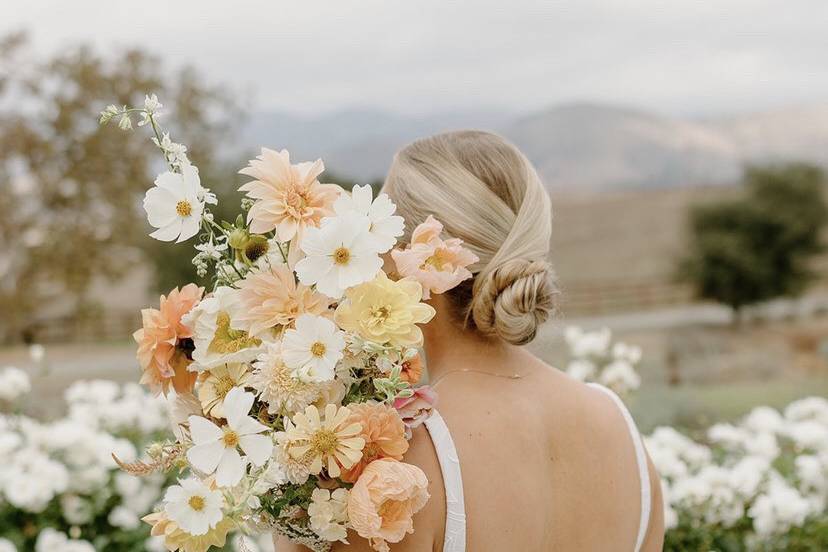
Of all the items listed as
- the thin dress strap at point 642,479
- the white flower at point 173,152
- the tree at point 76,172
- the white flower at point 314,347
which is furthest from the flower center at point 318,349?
the tree at point 76,172

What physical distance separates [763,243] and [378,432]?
3224 centimetres

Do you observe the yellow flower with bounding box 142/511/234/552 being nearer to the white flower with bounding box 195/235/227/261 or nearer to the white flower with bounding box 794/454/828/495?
the white flower with bounding box 195/235/227/261

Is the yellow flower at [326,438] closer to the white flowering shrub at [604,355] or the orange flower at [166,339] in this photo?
the orange flower at [166,339]

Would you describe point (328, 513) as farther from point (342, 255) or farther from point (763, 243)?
point (763, 243)

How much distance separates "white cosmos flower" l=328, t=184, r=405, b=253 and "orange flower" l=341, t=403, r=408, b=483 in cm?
25

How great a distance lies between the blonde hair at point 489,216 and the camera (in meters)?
1.71

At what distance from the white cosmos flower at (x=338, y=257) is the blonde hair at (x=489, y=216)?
0.34 m

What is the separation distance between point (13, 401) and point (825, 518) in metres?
3.64

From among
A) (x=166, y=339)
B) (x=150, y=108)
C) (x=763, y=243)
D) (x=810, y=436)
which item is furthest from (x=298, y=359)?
(x=763, y=243)

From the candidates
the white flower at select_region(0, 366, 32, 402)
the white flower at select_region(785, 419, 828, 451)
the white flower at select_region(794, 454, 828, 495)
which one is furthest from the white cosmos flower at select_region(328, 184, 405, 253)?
the white flower at select_region(0, 366, 32, 402)

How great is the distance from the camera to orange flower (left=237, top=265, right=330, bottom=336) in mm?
1447

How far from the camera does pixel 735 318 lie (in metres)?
32.5

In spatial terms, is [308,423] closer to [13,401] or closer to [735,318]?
[13,401]

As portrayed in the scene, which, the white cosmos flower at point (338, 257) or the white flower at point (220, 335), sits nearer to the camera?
the white cosmos flower at point (338, 257)
